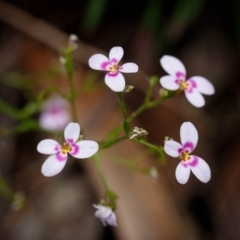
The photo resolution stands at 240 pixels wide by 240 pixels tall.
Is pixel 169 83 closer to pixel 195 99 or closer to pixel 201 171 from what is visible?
pixel 195 99

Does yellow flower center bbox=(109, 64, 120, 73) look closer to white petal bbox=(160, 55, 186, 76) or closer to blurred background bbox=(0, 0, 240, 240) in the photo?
white petal bbox=(160, 55, 186, 76)

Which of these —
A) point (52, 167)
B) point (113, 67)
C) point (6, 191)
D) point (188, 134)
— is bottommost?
point (6, 191)

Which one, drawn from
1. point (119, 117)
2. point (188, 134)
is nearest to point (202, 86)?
point (188, 134)

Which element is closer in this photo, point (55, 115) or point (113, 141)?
point (113, 141)

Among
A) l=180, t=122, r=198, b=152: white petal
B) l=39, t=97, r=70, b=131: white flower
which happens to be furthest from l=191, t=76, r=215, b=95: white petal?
l=39, t=97, r=70, b=131: white flower

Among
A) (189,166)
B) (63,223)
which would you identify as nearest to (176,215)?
(63,223)

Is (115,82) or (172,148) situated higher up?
Result: (115,82)

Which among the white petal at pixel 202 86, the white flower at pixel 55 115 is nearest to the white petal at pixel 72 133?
the white petal at pixel 202 86
